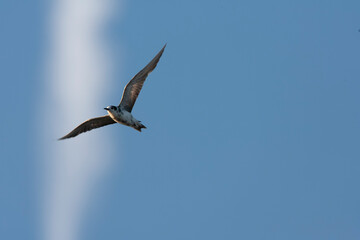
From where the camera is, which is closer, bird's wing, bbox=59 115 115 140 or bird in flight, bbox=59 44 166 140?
bird in flight, bbox=59 44 166 140

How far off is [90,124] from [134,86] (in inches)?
208

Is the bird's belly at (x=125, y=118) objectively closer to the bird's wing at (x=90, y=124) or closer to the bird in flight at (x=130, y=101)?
the bird in flight at (x=130, y=101)

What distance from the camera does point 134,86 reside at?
204ft

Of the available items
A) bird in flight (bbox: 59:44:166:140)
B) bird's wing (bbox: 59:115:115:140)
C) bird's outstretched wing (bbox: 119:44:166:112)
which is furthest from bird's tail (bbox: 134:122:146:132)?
bird's wing (bbox: 59:115:115:140)

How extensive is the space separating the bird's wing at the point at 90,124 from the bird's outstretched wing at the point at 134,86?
Answer: 8.09 feet

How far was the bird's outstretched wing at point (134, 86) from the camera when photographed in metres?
61.6

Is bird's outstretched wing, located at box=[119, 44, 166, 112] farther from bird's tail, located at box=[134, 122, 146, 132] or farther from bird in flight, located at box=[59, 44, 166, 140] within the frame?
bird's tail, located at box=[134, 122, 146, 132]

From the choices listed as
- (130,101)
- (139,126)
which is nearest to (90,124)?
(130,101)

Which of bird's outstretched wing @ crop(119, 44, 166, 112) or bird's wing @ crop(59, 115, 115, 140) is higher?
bird's outstretched wing @ crop(119, 44, 166, 112)

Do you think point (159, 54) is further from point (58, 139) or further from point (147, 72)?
point (58, 139)

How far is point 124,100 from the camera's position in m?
62.4

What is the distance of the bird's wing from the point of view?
64562 millimetres

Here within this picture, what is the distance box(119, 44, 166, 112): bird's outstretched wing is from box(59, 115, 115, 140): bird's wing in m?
2.47

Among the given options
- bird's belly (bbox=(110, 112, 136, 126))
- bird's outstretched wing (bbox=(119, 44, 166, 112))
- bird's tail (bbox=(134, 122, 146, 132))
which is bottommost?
bird's tail (bbox=(134, 122, 146, 132))
